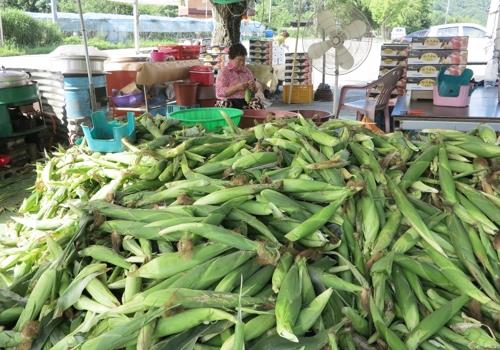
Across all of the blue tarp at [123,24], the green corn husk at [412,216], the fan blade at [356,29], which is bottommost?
the green corn husk at [412,216]

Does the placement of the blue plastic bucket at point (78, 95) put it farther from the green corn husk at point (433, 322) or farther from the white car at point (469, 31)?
the white car at point (469, 31)

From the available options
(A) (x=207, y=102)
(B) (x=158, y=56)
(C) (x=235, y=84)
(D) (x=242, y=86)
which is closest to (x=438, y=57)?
(D) (x=242, y=86)

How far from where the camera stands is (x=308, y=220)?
48.8 inches

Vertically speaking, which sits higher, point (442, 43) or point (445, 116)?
point (442, 43)

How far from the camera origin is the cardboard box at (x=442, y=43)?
469cm

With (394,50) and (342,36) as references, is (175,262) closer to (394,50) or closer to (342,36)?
(342,36)

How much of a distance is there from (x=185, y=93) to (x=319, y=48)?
1.74 meters

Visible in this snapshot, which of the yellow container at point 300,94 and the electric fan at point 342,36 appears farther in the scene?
the yellow container at point 300,94

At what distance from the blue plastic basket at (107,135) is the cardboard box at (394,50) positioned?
6.08 metres

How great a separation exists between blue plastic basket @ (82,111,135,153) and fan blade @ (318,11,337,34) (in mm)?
3532

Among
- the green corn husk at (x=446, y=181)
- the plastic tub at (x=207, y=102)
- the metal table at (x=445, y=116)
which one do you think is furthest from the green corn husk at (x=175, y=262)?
the plastic tub at (x=207, y=102)

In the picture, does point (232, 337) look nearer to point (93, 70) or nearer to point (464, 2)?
point (93, 70)

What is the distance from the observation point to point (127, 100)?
6176 millimetres

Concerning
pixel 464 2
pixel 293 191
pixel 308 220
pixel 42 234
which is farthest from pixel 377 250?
A: pixel 464 2
